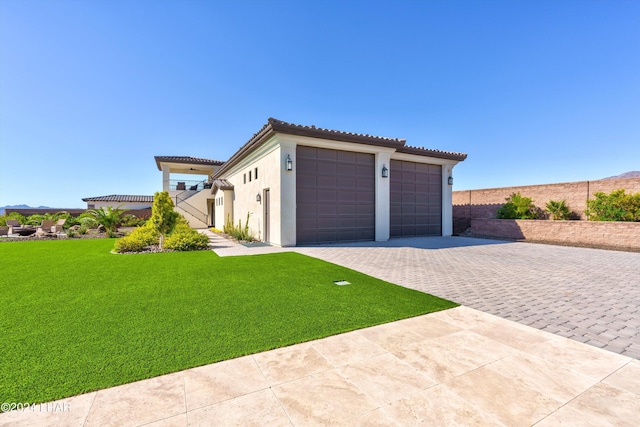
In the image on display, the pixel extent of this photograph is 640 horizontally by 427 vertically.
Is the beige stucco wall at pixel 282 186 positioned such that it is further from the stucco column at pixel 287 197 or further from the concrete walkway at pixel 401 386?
the concrete walkway at pixel 401 386

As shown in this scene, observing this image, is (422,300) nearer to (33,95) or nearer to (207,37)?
(207,37)

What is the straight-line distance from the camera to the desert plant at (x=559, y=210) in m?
14.3

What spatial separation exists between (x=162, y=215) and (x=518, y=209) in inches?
736

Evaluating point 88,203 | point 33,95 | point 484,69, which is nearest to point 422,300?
point 484,69

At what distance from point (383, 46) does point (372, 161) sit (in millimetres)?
5892

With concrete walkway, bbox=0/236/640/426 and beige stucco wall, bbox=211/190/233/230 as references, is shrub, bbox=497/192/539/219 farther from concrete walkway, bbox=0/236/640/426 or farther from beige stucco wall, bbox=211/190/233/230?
beige stucco wall, bbox=211/190/233/230

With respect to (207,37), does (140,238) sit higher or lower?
lower

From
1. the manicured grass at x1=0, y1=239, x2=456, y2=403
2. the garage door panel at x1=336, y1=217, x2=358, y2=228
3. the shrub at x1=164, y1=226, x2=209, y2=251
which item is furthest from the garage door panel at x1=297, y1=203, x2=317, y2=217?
the manicured grass at x1=0, y1=239, x2=456, y2=403

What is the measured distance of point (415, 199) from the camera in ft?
48.7

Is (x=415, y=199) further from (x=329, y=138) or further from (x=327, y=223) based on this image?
(x=329, y=138)

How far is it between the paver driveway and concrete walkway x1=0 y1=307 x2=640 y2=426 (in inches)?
31.0

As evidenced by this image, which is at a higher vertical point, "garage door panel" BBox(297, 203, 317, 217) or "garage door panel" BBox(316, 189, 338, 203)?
"garage door panel" BBox(316, 189, 338, 203)

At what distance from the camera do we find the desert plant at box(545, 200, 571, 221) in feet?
47.0

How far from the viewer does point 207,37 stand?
11.3 m
